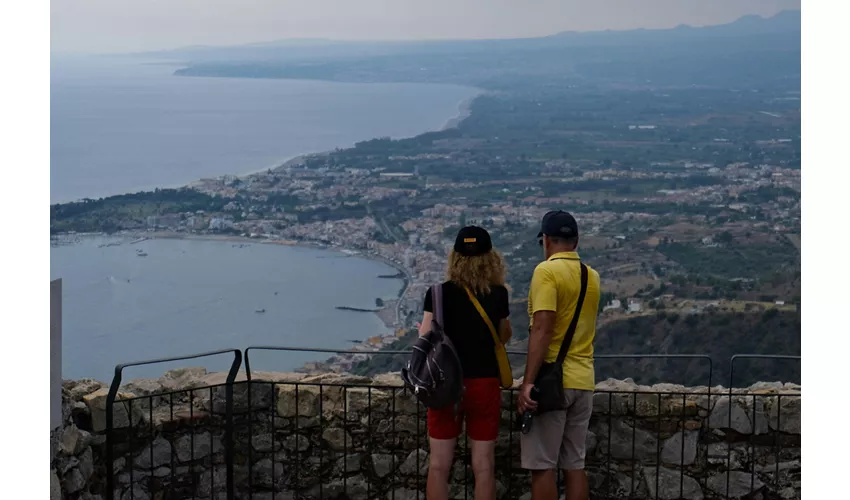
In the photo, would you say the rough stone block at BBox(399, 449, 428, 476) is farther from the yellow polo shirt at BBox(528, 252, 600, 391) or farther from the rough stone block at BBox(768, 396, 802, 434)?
the rough stone block at BBox(768, 396, 802, 434)

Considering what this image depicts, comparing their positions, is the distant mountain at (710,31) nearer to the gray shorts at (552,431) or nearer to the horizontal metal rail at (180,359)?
the horizontal metal rail at (180,359)

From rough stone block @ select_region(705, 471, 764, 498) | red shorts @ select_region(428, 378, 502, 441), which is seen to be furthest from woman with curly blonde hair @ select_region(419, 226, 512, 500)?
rough stone block @ select_region(705, 471, 764, 498)

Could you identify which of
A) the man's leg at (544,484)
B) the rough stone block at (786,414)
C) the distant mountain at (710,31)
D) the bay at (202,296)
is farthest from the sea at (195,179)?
Result: the distant mountain at (710,31)

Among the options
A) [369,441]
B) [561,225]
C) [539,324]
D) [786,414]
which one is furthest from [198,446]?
[786,414]

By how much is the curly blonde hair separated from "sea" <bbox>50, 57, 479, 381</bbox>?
1449 mm

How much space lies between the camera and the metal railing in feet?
11.9

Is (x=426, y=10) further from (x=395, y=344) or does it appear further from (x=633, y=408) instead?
(x=633, y=408)

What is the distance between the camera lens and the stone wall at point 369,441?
11.9 feet

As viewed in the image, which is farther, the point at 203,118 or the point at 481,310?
the point at 203,118

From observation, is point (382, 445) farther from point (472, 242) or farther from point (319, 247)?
point (319, 247)

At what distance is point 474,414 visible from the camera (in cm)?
305

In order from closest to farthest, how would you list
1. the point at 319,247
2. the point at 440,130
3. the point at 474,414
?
the point at 474,414
the point at 319,247
the point at 440,130

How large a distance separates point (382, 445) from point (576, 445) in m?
0.97

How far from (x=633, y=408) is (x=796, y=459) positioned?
2.28 ft
